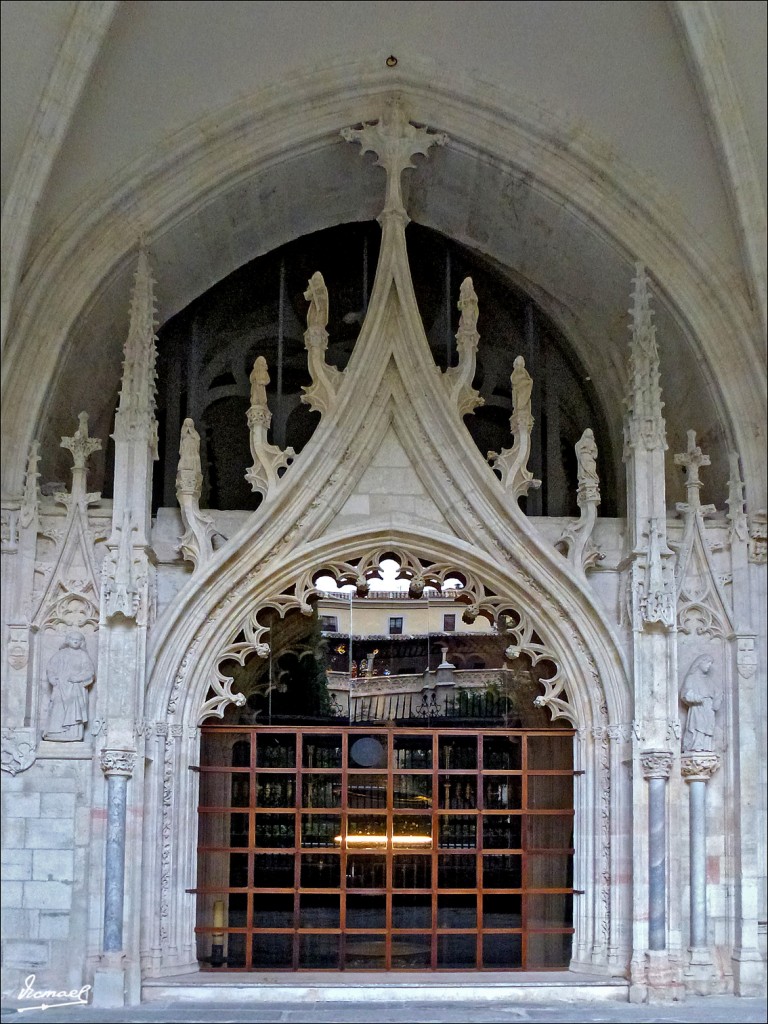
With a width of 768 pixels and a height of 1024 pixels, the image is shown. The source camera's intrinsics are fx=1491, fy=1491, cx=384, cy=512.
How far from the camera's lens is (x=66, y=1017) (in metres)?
10.5

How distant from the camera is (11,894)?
36.8ft

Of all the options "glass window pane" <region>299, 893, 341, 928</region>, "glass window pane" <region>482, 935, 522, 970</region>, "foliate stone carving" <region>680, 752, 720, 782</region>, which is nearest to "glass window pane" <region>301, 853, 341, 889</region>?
"glass window pane" <region>299, 893, 341, 928</region>

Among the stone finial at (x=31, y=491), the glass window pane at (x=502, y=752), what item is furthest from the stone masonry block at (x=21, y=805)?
the glass window pane at (x=502, y=752)

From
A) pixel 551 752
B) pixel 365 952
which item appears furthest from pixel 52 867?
pixel 551 752

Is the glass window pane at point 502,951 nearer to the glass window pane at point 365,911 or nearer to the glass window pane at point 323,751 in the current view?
the glass window pane at point 365,911

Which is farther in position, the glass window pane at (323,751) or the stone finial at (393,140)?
the glass window pane at (323,751)

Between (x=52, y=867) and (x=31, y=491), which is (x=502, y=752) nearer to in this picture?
(x=52, y=867)

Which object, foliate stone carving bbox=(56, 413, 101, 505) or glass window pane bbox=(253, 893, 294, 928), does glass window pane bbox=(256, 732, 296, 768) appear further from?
foliate stone carving bbox=(56, 413, 101, 505)

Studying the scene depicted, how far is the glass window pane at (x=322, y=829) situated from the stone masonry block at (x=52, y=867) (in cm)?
251

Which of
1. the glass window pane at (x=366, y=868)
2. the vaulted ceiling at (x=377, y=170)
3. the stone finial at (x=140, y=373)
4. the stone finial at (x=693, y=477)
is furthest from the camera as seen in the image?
the glass window pane at (x=366, y=868)

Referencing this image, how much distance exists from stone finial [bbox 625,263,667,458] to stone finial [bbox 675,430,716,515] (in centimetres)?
25

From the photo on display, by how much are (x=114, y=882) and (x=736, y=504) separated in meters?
5.68

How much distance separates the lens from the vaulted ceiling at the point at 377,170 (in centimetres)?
1135

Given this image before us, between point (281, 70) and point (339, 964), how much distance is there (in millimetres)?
7343
